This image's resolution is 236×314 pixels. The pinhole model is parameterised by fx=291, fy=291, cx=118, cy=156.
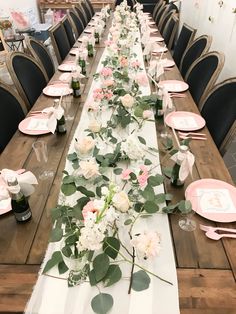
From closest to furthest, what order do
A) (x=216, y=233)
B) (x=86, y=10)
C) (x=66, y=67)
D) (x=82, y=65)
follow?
(x=216, y=233), (x=82, y=65), (x=66, y=67), (x=86, y=10)

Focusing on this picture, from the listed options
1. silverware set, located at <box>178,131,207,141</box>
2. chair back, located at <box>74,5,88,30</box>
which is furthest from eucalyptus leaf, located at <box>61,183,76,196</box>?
chair back, located at <box>74,5,88,30</box>

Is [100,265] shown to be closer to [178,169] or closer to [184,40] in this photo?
[178,169]

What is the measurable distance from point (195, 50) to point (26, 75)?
1365 millimetres

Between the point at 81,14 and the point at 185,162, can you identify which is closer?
the point at 185,162

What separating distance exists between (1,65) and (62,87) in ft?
8.35

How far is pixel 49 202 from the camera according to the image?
1052 millimetres

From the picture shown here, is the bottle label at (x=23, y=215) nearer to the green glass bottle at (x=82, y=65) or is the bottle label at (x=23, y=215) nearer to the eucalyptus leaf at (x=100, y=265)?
the eucalyptus leaf at (x=100, y=265)

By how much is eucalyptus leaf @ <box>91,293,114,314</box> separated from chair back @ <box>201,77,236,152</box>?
1021mm

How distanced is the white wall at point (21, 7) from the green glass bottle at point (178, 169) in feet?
15.2

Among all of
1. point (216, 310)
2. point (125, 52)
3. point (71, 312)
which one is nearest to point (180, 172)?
point (216, 310)

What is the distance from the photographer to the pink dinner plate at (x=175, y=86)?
192 cm

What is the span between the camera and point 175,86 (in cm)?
198

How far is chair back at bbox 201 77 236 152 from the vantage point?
1.46 meters

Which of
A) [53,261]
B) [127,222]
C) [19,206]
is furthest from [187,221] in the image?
[19,206]
